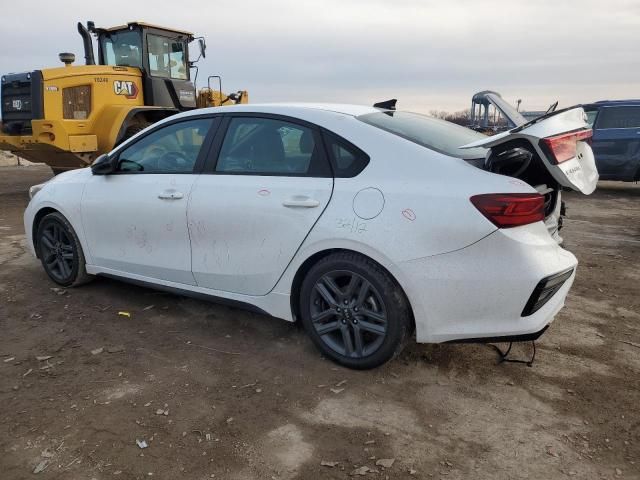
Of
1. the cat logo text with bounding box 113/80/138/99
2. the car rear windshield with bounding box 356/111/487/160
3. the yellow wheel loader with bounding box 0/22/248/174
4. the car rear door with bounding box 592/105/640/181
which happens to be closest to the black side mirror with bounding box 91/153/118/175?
the car rear windshield with bounding box 356/111/487/160

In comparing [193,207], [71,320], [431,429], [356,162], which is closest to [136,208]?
[193,207]

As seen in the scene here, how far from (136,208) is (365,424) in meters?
2.40

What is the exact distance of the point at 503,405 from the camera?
2.84 metres

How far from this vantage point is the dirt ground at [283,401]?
241cm

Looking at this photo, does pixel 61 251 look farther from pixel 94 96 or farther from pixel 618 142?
pixel 618 142

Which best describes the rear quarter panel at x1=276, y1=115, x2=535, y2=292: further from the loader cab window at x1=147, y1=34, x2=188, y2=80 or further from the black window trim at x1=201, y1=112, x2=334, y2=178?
Answer: the loader cab window at x1=147, y1=34, x2=188, y2=80

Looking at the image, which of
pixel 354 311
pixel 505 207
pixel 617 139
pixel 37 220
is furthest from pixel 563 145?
pixel 617 139

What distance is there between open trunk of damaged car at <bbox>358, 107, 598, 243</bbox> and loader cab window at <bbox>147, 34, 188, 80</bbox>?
26.6ft

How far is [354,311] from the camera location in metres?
3.12

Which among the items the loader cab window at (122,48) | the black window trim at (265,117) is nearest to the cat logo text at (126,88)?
the loader cab window at (122,48)

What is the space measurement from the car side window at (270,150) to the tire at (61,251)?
1830mm

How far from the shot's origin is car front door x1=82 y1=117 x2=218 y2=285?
3.76 meters

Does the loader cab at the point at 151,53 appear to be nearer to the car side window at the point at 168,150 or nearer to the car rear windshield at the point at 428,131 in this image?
the car side window at the point at 168,150

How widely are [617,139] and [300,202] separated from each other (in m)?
9.63
